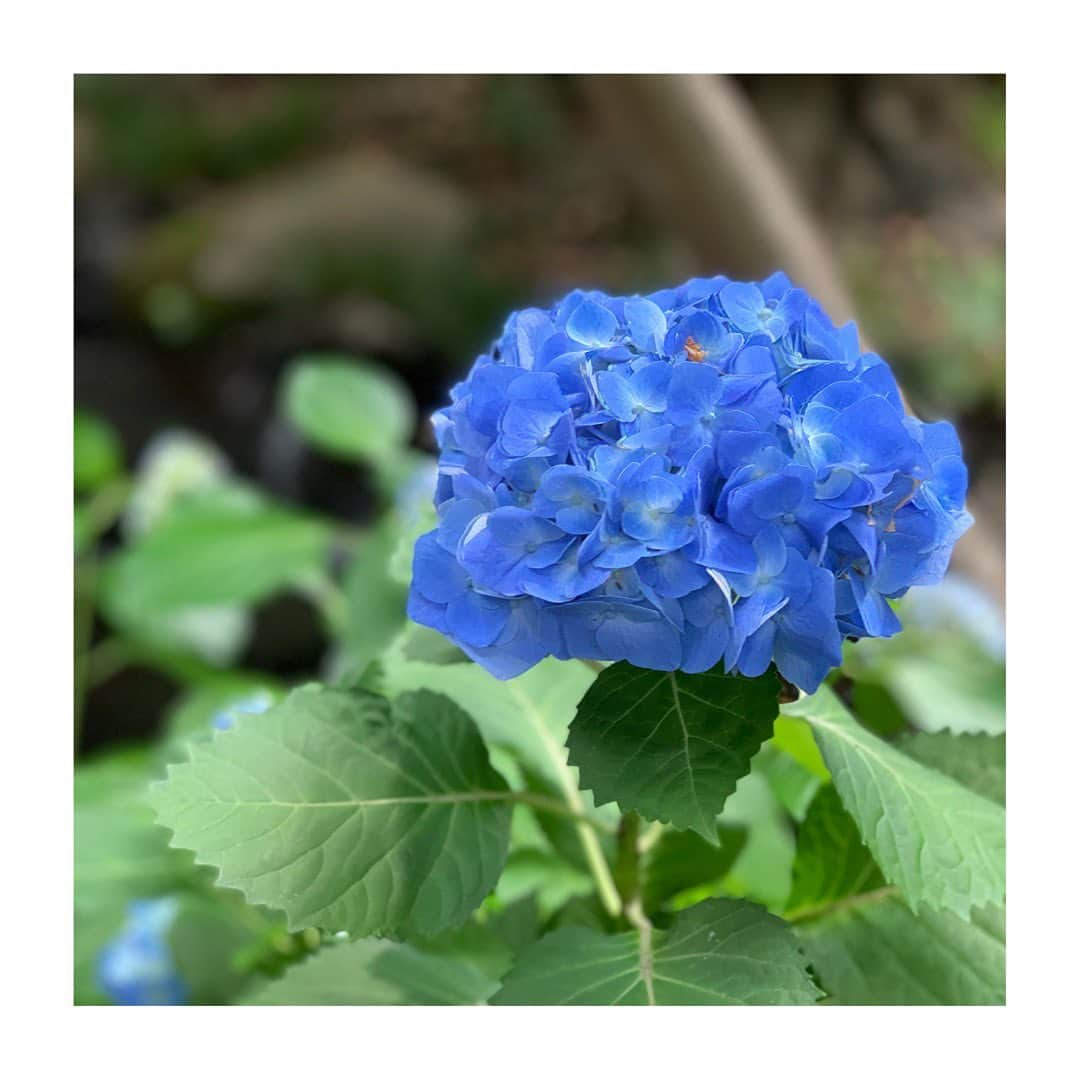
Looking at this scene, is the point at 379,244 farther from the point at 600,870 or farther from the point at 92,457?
the point at 600,870

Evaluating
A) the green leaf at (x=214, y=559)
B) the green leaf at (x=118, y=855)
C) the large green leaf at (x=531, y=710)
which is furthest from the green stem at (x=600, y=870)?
the green leaf at (x=214, y=559)

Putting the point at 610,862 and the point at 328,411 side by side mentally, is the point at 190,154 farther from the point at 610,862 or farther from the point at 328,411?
the point at 610,862

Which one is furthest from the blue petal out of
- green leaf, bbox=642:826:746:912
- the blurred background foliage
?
the blurred background foliage

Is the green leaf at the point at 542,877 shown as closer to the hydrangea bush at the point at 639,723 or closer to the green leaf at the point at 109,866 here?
the hydrangea bush at the point at 639,723

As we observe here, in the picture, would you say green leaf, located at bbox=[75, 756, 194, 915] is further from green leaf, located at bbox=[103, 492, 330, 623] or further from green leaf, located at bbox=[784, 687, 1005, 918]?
green leaf, located at bbox=[784, 687, 1005, 918]

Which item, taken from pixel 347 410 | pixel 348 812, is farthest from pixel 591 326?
pixel 347 410

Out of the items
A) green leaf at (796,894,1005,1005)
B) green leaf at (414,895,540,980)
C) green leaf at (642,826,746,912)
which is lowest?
green leaf at (796,894,1005,1005)
